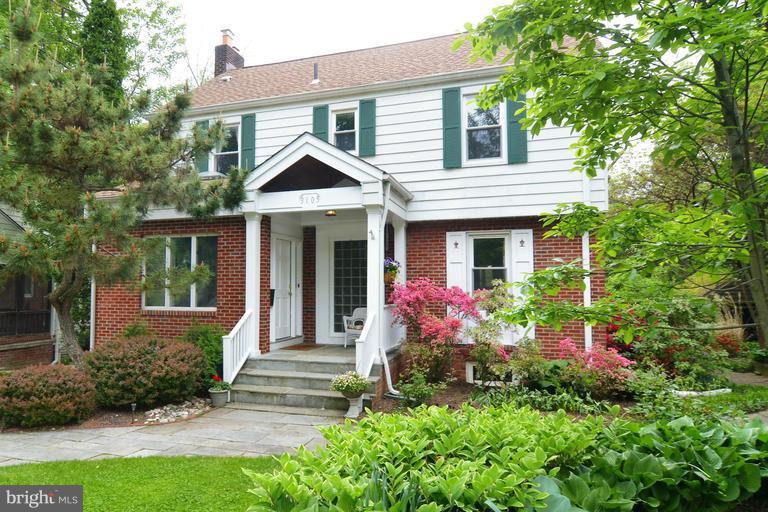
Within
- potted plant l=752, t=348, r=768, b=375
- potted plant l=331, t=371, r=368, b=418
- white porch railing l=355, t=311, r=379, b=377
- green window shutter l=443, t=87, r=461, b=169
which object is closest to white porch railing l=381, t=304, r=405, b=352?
white porch railing l=355, t=311, r=379, b=377

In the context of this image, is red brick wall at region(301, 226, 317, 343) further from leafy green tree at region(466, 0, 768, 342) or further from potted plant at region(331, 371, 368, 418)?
leafy green tree at region(466, 0, 768, 342)

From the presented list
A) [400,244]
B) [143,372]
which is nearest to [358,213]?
[400,244]

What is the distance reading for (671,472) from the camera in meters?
2.64

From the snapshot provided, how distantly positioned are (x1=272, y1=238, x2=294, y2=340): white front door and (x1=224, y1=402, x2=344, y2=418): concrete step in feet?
6.44

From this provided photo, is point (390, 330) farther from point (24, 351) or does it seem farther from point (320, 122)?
point (24, 351)

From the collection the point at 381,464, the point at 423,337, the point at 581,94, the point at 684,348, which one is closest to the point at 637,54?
the point at 581,94

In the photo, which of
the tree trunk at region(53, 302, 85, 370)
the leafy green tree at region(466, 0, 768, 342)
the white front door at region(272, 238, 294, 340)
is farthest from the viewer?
the white front door at region(272, 238, 294, 340)

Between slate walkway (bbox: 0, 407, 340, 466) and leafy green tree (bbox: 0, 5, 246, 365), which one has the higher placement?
leafy green tree (bbox: 0, 5, 246, 365)

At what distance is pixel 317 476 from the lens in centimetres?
223

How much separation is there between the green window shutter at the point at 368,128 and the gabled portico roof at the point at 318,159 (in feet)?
5.35

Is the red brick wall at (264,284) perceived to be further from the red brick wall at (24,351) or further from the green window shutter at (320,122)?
the red brick wall at (24,351)

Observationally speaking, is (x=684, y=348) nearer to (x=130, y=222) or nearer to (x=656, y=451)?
(x=656, y=451)

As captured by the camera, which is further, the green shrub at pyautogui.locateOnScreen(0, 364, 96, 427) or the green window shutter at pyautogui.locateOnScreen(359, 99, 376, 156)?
the green window shutter at pyautogui.locateOnScreen(359, 99, 376, 156)

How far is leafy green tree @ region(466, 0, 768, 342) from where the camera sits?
239 cm
